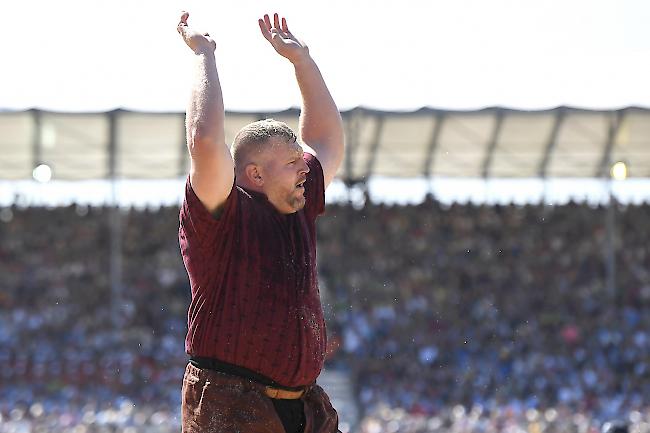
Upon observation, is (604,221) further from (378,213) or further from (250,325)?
(250,325)

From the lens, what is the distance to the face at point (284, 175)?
3.44 meters

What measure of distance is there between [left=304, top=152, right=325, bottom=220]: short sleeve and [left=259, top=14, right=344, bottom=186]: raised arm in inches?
4.1

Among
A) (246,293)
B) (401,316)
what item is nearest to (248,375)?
(246,293)

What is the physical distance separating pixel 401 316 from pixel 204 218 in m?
19.4

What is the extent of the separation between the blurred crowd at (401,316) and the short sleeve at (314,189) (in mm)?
14106

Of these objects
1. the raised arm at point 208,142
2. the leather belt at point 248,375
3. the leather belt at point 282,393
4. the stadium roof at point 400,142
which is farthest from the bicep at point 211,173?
the stadium roof at point 400,142

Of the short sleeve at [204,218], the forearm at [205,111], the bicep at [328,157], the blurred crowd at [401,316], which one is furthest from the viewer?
the blurred crowd at [401,316]

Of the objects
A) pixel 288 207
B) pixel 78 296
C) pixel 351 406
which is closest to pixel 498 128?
pixel 351 406

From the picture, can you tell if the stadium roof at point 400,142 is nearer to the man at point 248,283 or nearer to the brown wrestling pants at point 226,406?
the man at point 248,283

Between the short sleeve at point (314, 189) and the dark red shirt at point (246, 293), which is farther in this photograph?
the short sleeve at point (314, 189)

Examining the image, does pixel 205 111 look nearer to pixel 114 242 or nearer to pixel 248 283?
pixel 248 283

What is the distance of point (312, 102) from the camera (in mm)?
3949

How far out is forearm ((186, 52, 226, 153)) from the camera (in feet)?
10.4

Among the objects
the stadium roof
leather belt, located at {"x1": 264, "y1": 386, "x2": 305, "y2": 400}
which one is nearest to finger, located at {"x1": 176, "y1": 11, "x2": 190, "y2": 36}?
leather belt, located at {"x1": 264, "y1": 386, "x2": 305, "y2": 400}
